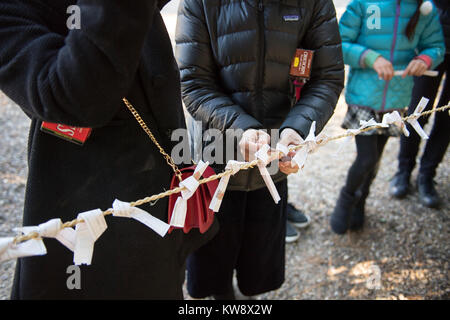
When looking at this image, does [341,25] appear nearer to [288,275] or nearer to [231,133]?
[231,133]

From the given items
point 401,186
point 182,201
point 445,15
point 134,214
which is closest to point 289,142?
point 182,201

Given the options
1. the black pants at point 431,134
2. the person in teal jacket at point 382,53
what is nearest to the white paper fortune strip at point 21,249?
the person in teal jacket at point 382,53

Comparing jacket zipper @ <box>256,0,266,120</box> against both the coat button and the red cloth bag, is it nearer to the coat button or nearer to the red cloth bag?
the red cloth bag

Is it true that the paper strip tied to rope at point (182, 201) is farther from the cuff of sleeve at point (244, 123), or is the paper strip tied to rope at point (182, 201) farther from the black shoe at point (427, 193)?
the black shoe at point (427, 193)

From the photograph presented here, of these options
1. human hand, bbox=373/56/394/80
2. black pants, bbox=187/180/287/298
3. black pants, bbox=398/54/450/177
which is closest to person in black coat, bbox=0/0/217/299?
black pants, bbox=187/180/287/298

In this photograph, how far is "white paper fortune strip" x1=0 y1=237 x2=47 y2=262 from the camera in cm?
76

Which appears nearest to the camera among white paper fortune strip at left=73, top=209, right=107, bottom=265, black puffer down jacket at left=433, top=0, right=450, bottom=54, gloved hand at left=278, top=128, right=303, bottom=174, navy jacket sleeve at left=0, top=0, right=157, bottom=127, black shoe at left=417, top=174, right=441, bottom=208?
navy jacket sleeve at left=0, top=0, right=157, bottom=127

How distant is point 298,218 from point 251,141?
6.20 ft

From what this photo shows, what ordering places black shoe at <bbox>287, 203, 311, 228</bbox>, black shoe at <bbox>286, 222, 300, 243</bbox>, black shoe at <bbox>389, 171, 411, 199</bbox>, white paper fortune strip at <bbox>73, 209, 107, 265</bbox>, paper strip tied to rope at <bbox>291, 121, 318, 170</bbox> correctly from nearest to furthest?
white paper fortune strip at <bbox>73, 209, 107, 265</bbox>, paper strip tied to rope at <bbox>291, 121, 318, 170</bbox>, black shoe at <bbox>286, 222, 300, 243</bbox>, black shoe at <bbox>287, 203, 311, 228</bbox>, black shoe at <bbox>389, 171, 411, 199</bbox>

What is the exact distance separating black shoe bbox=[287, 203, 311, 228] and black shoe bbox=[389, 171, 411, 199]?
3.15 feet

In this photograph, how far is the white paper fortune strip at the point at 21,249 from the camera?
0.76m

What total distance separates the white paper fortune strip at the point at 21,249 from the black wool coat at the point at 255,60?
34.0 inches
